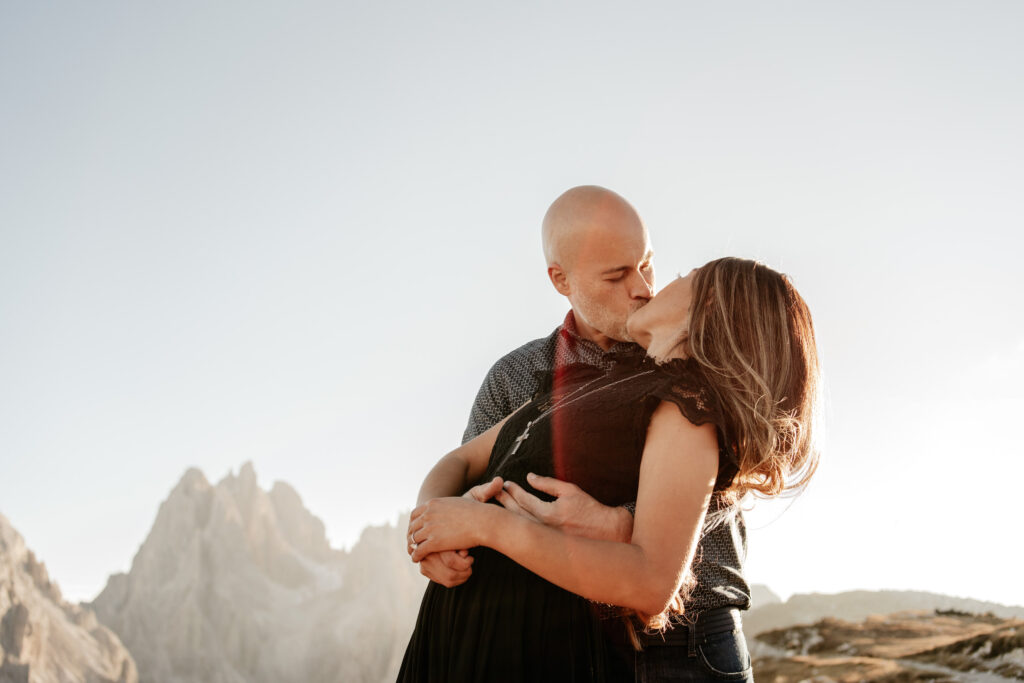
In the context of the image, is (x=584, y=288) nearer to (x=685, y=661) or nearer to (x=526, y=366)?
(x=526, y=366)

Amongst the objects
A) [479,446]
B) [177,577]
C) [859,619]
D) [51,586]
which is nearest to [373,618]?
[177,577]

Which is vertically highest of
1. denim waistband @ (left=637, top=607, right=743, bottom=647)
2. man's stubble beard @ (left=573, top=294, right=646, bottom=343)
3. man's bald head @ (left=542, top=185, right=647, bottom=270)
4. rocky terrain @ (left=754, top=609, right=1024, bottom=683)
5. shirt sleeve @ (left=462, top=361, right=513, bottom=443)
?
man's bald head @ (left=542, top=185, right=647, bottom=270)

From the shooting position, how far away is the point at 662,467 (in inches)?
70.9

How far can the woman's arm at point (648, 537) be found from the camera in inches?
67.9

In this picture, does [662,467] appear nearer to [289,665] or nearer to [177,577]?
[289,665]

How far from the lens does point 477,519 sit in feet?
6.32

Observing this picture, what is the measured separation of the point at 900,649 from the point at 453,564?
22.6 feet

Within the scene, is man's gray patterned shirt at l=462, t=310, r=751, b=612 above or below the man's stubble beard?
below

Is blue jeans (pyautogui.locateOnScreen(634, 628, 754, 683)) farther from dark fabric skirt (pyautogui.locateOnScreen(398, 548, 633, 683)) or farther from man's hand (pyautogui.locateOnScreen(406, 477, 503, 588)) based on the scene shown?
man's hand (pyautogui.locateOnScreen(406, 477, 503, 588))

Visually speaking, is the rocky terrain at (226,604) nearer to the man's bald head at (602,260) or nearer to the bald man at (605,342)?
the bald man at (605,342)

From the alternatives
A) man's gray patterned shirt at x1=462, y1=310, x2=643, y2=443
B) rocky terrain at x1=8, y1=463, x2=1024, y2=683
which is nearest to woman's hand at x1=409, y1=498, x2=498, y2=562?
man's gray patterned shirt at x1=462, y1=310, x2=643, y2=443

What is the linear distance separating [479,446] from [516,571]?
2.46ft

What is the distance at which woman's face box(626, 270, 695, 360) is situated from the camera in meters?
2.18

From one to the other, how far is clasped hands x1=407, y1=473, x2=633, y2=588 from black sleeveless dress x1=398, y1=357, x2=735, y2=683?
0.24 feet
